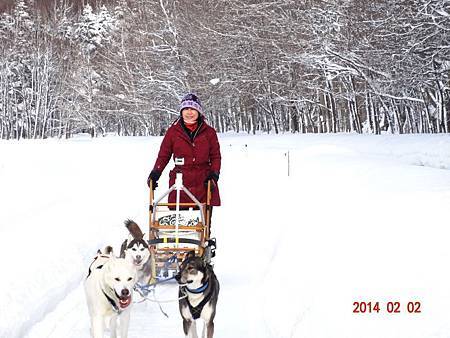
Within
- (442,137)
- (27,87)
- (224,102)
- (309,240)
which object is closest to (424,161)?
(442,137)

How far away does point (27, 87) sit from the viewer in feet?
194

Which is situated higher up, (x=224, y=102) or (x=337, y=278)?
(x=224, y=102)

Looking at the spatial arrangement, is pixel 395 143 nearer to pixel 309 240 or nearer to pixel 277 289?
pixel 309 240

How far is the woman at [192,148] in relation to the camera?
681 cm

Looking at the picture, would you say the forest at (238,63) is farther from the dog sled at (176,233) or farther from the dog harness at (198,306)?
the dog harness at (198,306)

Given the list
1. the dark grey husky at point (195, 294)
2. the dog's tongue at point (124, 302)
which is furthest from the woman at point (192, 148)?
the dog's tongue at point (124, 302)

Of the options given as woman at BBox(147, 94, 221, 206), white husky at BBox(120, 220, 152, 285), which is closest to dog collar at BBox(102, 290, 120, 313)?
white husky at BBox(120, 220, 152, 285)

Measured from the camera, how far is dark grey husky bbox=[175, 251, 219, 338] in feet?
14.8

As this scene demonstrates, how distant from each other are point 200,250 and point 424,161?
1233cm

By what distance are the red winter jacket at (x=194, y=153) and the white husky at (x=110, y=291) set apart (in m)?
2.44

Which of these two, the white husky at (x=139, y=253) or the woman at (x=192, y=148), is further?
the woman at (x=192, y=148)

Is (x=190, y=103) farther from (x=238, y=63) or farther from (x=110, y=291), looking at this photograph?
(x=238, y=63)

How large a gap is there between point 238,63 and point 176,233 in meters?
29.8
